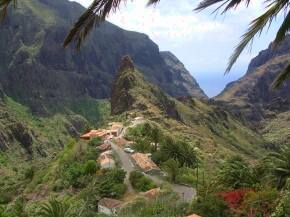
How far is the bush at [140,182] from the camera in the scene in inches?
3295

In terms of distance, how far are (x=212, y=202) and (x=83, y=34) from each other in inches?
2174

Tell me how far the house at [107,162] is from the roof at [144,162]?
12.8 feet

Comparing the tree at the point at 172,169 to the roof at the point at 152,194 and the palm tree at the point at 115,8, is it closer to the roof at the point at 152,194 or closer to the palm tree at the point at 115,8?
the roof at the point at 152,194

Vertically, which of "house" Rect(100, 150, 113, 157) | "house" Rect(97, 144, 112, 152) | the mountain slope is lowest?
"house" Rect(100, 150, 113, 157)

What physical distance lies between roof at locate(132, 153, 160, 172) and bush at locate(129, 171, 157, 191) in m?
3.79

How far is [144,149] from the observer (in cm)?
10281

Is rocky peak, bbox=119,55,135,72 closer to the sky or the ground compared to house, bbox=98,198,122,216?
closer to the sky

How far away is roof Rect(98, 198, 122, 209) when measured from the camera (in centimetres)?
7306

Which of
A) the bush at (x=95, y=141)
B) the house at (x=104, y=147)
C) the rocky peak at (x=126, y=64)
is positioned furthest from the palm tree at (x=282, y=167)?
the rocky peak at (x=126, y=64)

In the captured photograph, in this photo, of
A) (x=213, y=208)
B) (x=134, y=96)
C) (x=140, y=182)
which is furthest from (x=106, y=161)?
(x=134, y=96)

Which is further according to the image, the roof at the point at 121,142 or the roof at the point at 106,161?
the roof at the point at 121,142

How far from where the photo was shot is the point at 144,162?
9394 cm

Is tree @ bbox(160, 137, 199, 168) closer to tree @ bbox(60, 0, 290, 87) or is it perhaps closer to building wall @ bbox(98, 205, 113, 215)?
building wall @ bbox(98, 205, 113, 215)

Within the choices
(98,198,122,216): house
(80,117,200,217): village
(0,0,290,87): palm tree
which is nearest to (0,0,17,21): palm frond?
(0,0,290,87): palm tree
